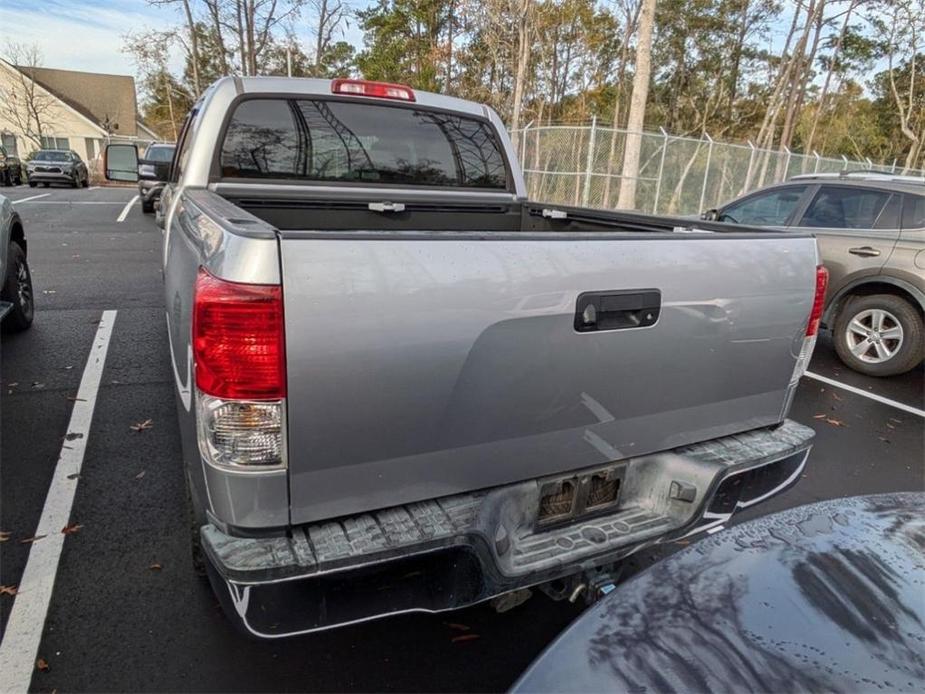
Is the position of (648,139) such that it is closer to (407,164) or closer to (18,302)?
(407,164)

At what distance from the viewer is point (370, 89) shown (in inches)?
139

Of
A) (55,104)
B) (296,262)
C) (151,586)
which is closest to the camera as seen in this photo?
(296,262)

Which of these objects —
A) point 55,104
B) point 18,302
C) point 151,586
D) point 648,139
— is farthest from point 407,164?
point 55,104

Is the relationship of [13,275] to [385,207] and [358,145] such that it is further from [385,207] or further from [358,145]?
[385,207]

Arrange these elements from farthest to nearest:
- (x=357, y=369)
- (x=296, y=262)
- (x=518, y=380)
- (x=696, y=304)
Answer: (x=696, y=304) < (x=518, y=380) < (x=357, y=369) < (x=296, y=262)

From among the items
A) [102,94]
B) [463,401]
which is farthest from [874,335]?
[102,94]

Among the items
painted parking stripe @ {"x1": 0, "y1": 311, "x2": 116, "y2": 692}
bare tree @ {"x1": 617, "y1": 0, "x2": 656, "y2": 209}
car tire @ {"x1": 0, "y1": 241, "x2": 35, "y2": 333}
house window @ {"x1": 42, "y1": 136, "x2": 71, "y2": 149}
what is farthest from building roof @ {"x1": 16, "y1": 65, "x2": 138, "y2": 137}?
painted parking stripe @ {"x1": 0, "y1": 311, "x2": 116, "y2": 692}

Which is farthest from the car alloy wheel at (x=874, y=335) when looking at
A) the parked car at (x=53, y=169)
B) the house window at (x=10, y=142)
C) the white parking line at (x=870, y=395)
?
the house window at (x=10, y=142)

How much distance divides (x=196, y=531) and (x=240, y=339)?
42.7 inches

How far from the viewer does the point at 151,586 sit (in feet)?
8.32

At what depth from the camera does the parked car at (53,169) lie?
78.6 feet

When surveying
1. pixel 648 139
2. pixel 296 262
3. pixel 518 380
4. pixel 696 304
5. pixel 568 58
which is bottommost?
pixel 518 380

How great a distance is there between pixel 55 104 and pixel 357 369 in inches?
2073

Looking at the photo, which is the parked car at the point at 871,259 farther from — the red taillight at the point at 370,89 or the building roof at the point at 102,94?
the building roof at the point at 102,94
